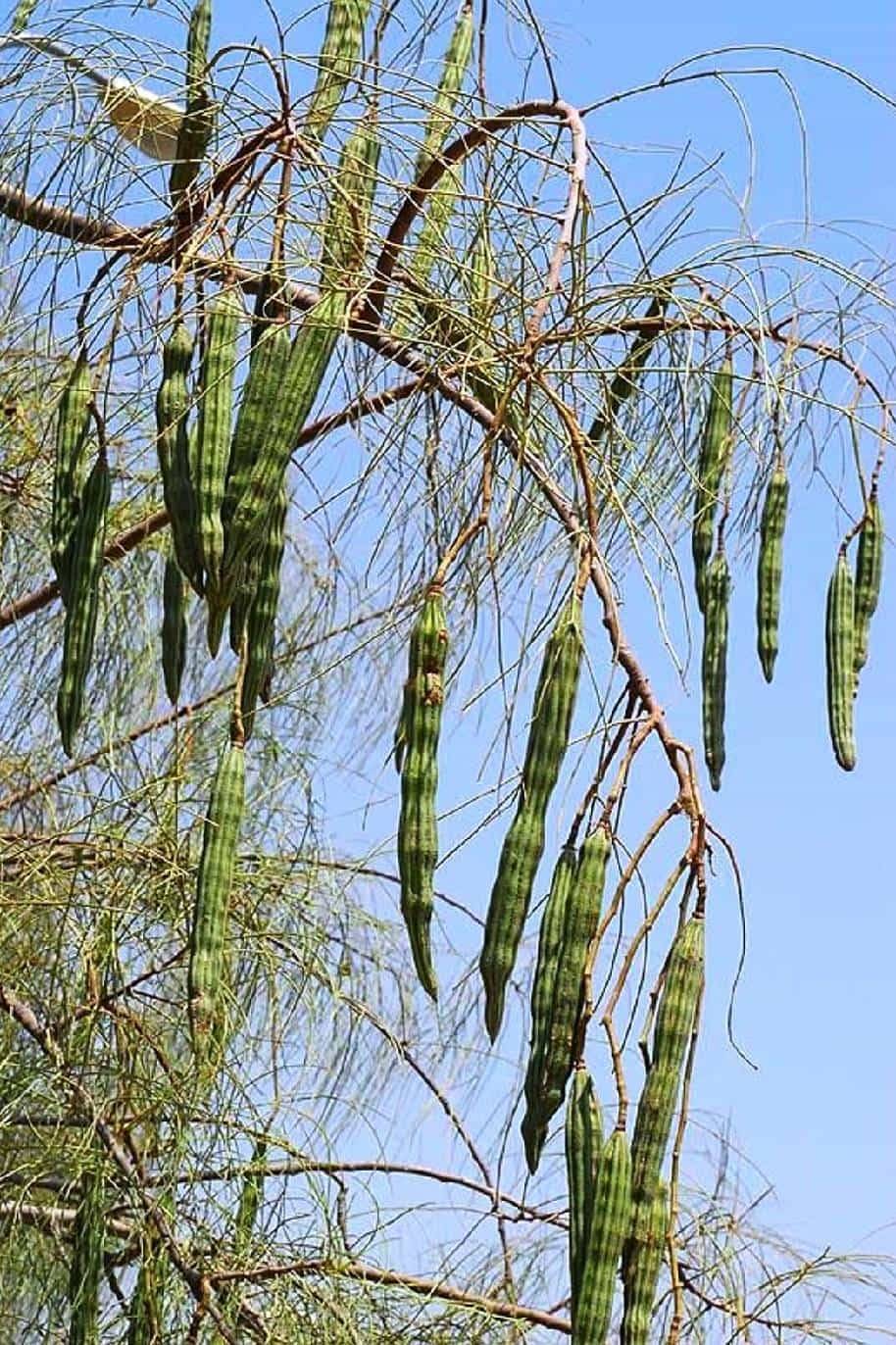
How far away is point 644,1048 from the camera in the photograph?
48.3 inches

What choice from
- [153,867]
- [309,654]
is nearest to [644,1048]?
[153,867]

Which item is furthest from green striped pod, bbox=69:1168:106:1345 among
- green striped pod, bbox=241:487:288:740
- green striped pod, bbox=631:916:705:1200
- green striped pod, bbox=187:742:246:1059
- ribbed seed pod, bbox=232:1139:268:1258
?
green striped pod, bbox=631:916:705:1200

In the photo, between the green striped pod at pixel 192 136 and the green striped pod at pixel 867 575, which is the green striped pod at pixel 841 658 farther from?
the green striped pod at pixel 192 136

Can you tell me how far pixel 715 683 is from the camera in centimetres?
157

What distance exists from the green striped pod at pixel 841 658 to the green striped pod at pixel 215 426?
1.72ft

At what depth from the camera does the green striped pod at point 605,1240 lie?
3.86 ft

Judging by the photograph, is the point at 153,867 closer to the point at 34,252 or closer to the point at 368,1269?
the point at 368,1269

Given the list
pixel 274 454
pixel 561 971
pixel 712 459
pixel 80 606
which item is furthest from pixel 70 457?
pixel 561 971

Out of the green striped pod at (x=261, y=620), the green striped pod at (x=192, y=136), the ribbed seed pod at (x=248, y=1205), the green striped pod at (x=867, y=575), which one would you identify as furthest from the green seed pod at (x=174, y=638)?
the ribbed seed pod at (x=248, y=1205)

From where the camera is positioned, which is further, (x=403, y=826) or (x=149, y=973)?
(x=149, y=973)

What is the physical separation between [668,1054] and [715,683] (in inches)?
16.5

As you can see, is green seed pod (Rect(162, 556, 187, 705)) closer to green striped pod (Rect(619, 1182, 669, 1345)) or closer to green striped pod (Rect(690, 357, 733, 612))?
green striped pod (Rect(690, 357, 733, 612))

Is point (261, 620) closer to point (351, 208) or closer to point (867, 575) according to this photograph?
point (351, 208)

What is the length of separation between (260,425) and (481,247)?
1.65 ft
